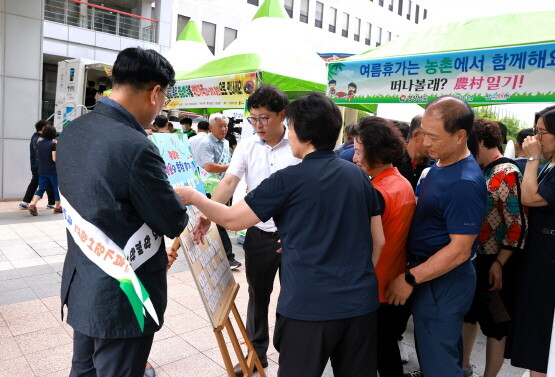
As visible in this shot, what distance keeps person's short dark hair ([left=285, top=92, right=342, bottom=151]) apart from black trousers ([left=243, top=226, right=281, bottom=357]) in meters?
1.17

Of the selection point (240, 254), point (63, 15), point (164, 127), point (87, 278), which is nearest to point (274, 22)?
point (164, 127)

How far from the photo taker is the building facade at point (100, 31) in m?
8.14

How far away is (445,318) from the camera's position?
2.06 meters

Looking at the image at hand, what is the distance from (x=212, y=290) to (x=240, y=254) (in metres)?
3.78

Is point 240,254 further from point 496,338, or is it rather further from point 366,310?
point 366,310

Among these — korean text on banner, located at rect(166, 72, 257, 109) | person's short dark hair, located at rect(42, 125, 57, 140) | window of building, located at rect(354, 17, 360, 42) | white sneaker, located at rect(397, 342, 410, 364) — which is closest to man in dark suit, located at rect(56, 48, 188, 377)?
white sneaker, located at rect(397, 342, 410, 364)

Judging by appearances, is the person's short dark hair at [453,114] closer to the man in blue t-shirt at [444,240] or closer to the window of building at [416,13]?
the man in blue t-shirt at [444,240]

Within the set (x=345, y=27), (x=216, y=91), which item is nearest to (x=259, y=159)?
(x=216, y=91)

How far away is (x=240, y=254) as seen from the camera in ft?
19.6

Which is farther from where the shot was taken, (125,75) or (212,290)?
(212,290)

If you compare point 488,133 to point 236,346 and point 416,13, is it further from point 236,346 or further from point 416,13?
point 416,13

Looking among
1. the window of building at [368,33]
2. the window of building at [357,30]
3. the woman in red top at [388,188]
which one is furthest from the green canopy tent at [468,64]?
the window of building at [368,33]

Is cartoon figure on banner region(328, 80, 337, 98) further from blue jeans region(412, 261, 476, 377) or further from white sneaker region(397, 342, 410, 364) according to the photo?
blue jeans region(412, 261, 476, 377)

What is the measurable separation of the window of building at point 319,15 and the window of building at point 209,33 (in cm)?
791
